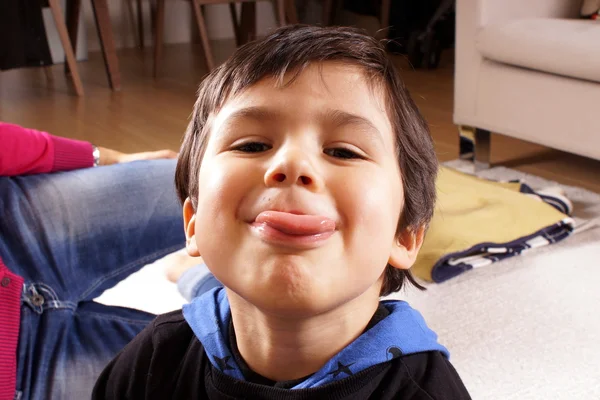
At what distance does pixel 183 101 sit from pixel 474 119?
4.72 feet

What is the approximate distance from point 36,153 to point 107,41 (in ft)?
8.29

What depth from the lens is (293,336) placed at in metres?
0.65

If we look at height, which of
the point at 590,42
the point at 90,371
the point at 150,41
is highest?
the point at 590,42

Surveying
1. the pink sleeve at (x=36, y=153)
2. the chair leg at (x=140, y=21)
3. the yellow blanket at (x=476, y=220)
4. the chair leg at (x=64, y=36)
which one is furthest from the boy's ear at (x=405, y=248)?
the chair leg at (x=140, y=21)

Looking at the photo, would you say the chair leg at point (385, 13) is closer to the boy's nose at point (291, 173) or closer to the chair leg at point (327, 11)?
the chair leg at point (327, 11)

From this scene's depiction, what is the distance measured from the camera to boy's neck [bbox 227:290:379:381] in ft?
2.13

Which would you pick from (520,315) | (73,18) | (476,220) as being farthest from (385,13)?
(520,315)

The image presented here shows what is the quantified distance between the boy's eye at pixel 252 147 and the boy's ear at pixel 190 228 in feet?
0.36

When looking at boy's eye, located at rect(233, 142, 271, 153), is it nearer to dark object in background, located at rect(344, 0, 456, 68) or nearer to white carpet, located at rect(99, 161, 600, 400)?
white carpet, located at rect(99, 161, 600, 400)

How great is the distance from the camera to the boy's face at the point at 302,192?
574 mm

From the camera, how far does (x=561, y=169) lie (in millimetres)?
2256

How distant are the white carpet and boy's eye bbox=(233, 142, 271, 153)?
2.26 ft

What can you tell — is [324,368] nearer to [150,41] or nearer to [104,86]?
[104,86]

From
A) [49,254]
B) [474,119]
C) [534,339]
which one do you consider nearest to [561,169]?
[474,119]
